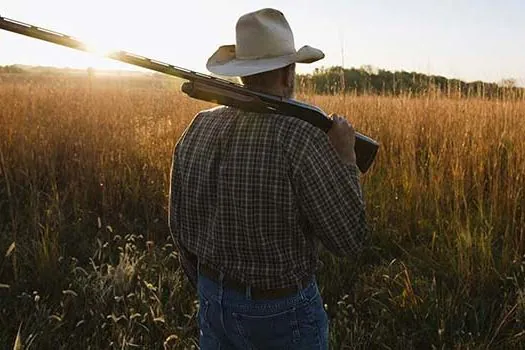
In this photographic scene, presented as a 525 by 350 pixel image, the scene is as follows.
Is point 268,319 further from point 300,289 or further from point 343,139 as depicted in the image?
point 343,139

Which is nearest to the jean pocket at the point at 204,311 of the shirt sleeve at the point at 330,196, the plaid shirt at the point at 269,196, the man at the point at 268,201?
the man at the point at 268,201

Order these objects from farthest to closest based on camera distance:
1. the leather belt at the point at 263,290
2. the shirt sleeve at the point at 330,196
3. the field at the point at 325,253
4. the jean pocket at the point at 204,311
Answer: the field at the point at 325,253
the jean pocket at the point at 204,311
the leather belt at the point at 263,290
the shirt sleeve at the point at 330,196

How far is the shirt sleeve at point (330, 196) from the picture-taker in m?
1.38

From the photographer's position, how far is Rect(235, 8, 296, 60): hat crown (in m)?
1.47

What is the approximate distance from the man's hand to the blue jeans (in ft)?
1.27

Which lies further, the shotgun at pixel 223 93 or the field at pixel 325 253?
the field at pixel 325 253

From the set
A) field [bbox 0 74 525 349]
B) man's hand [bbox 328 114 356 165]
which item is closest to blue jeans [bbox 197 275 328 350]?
man's hand [bbox 328 114 356 165]

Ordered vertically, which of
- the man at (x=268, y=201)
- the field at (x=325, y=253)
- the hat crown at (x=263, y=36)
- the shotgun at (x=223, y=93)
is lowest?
the field at (x=325, y=253)

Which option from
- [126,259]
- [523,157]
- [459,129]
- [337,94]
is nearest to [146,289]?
[126,259]

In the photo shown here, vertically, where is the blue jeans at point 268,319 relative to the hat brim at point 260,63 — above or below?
below

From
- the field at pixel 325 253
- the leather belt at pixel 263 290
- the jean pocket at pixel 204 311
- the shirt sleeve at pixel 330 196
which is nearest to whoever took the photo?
the shirt sleeve at pixel 330 196

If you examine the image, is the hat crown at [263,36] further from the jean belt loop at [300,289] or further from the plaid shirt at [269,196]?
the jean belt loop at [300,289]

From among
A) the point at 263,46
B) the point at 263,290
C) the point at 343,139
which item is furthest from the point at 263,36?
Answer: the point at 263,290

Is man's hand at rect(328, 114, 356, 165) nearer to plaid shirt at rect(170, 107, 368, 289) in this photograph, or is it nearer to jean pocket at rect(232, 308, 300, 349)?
plaid shirt at rect(170, 107, 368, 289)
